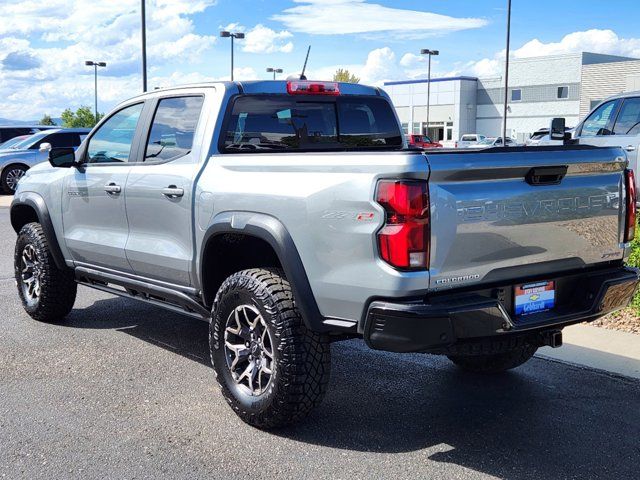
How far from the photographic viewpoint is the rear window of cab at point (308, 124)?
16.3ft

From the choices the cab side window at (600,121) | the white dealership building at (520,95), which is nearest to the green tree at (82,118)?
the white dealership building at (520,95)

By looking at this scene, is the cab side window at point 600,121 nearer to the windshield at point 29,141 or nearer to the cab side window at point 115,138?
the cab side window at point 115,138

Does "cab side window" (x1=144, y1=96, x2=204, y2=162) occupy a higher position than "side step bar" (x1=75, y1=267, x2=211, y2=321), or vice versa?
"cab side window" (x1=144, y1=96, x2=204, y2=162)

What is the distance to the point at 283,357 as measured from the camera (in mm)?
3994

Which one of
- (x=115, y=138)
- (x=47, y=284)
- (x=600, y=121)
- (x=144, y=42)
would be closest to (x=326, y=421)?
(x=115, y=138)

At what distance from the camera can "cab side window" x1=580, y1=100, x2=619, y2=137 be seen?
36.4 feet

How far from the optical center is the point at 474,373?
17.6ft

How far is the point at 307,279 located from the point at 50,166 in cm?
355

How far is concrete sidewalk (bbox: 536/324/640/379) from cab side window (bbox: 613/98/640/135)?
5.32m

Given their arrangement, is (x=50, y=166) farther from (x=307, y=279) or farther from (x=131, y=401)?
(x=307, y=279)

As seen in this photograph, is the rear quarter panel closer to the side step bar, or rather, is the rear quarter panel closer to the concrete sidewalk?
the side step bar

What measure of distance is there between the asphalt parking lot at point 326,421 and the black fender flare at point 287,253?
739mm

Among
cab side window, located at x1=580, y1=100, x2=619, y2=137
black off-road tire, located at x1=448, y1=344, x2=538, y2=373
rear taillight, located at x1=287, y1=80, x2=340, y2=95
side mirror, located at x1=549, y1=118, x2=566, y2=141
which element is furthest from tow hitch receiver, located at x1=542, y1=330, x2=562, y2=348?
cab side window, located at x1=580, y1=100, x2=619, y2=137

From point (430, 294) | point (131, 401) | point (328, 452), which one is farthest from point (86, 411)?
point (430, 294)
